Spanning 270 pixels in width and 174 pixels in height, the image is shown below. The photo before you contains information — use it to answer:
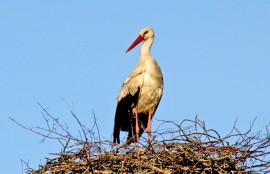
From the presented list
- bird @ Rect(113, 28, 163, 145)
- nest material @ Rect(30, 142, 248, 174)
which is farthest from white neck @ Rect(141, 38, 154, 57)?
nest material @ Rect(30, 142, 248, 174)

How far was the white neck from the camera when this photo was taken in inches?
436

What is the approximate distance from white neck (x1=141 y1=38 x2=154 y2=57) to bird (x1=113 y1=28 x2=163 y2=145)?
0.11ft

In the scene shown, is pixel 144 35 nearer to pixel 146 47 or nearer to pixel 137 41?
pixel 137 41

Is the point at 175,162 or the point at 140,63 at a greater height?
the point at 140,63

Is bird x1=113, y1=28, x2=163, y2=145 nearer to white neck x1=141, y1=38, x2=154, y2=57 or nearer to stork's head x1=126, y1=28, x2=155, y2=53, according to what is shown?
white neck x1=141, y1=38, x2=154, y2=57

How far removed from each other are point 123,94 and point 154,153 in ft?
10.1

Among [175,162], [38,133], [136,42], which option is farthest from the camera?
[136,42]

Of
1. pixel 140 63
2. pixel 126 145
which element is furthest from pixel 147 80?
pixel 126 145

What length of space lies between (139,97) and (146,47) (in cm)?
81

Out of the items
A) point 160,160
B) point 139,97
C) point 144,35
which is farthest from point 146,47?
point 160,160

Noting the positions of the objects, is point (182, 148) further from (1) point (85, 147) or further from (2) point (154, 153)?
(1) point (85, 147)

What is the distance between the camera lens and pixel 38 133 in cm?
818

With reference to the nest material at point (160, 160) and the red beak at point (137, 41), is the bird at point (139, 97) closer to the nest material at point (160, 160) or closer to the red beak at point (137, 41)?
the red beak at point (137, 41)

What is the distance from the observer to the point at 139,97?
1075 cm
